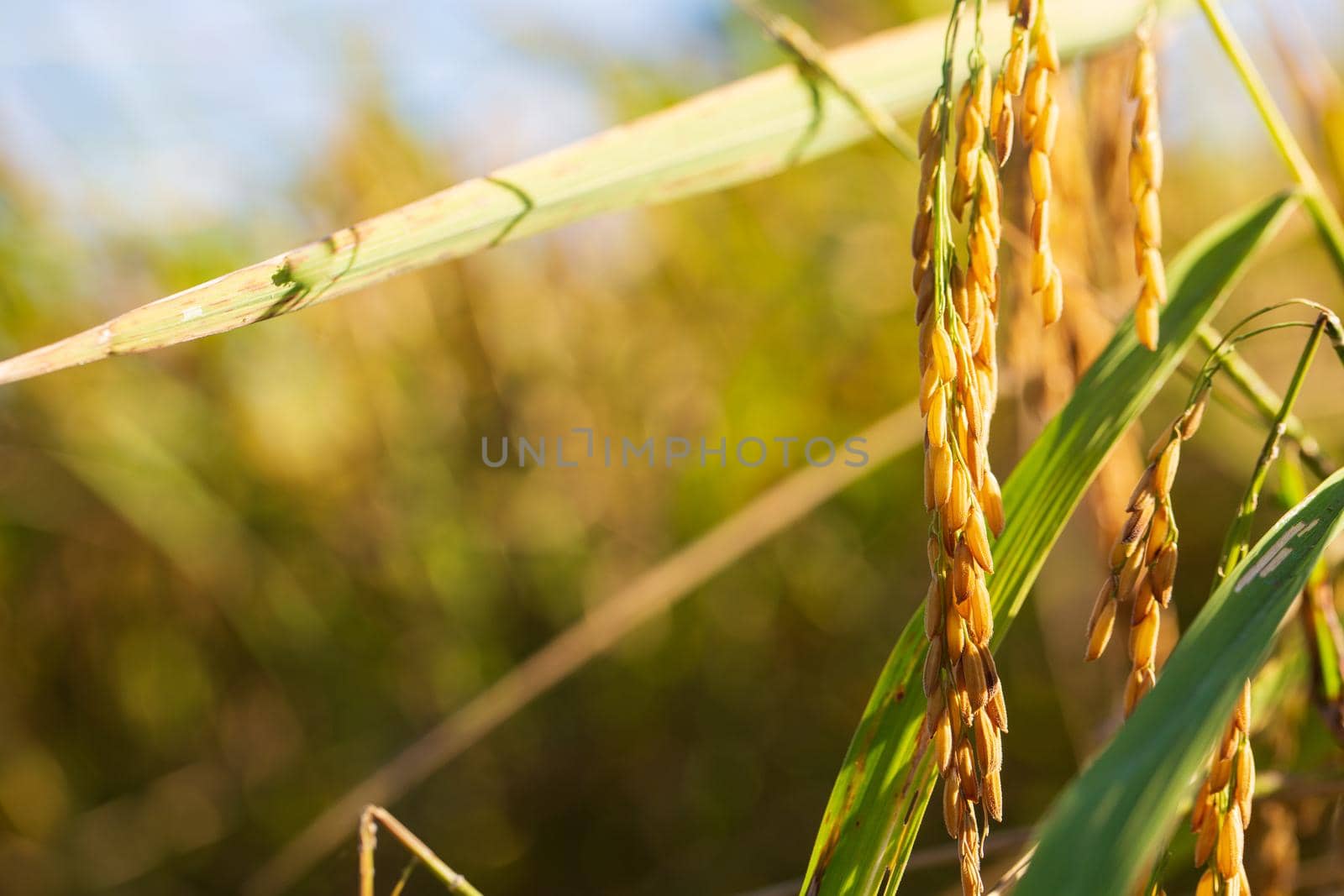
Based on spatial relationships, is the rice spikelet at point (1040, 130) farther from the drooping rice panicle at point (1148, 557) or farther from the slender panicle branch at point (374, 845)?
the slender panicle branch at point (374, 845)

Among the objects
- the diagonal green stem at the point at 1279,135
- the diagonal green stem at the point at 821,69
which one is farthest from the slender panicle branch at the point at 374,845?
the diagonal green stem at the point at 1279,135

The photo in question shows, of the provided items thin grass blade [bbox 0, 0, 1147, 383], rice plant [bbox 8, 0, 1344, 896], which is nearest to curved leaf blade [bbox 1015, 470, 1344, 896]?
rice plant [bbox 8, 0, 1344, 896]

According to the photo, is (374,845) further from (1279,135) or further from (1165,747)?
(1279,135)

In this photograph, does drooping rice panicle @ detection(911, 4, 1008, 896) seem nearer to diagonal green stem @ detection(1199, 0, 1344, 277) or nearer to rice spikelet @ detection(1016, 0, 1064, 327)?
rice spikelet @ detection(1016, 0, 1064, 327)

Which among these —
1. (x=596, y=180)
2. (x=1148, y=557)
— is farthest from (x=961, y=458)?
(x=596, y=180)

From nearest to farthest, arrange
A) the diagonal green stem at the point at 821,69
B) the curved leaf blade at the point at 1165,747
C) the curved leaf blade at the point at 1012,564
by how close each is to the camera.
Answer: the curved leaf blade at the point at 1165,747
the curved leaf blade at the point at 1012,564
the diagonal green stem at the point at 821,69
